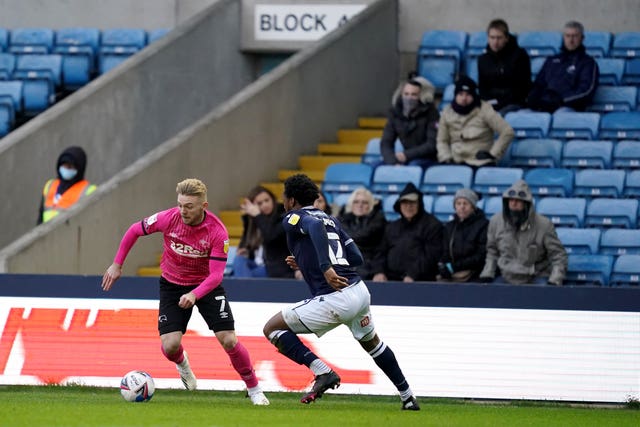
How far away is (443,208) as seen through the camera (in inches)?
635

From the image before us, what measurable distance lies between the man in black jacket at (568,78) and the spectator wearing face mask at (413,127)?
4.32 ft

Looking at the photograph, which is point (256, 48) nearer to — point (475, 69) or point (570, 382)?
point (475, 69)

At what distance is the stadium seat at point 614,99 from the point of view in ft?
56.4

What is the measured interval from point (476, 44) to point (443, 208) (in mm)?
3384

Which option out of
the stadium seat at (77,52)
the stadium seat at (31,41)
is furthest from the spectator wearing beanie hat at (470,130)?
the stadium seat at (31,41)

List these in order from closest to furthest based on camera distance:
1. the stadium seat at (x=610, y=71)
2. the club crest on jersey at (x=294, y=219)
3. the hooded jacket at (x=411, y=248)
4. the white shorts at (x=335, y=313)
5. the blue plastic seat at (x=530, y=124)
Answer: the club crest on jersey at (x=294, y=219), the white shorts at (x=335, y=313), the hooded jacket at (x=411, y=248), the blue plastic seat at (x=530, y=124), the stadium seat at (x=610, y=71)

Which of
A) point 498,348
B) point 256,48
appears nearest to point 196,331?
point 498,348

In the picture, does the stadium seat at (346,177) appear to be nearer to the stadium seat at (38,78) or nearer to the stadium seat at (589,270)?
the stadium seat at (589,270)

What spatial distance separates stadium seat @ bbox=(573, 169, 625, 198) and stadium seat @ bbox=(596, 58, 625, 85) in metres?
1.83

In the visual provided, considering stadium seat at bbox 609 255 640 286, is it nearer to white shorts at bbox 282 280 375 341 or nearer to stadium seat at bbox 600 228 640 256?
stadium seat at bbox 600 228 640 256

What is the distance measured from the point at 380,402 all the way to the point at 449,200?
13.4 feet

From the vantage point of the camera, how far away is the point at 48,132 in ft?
59.4

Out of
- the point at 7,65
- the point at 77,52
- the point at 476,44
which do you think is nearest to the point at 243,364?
the point at 476,44

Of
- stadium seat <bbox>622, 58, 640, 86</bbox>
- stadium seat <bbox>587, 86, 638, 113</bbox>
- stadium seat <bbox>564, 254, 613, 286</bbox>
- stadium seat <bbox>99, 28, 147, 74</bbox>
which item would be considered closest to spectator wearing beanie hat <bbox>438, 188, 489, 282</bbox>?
stadium seat <bbox>564, 254, 613, 286</bbox>
